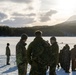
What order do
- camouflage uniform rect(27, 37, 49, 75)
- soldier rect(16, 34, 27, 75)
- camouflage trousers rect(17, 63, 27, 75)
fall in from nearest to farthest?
camouflage uniform rect(27, 37, 49, 75), soldier rect(16, 34, 27, 75), camouflage trousers rect(17, 63, 27, 75)

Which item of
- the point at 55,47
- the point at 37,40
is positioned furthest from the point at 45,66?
the point at 55,47

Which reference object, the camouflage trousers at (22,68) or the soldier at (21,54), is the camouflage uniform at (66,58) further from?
the soldier at (21,54)

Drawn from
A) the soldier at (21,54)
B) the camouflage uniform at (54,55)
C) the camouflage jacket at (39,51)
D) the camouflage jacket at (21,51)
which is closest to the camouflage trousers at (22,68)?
the soldier at (21,54)

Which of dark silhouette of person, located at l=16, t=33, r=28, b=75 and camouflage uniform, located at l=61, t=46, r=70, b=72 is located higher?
dark silhouette of person, located at l=16, t=33, r=28, b=75

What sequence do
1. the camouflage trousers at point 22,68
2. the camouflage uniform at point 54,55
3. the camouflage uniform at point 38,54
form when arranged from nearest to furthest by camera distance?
the camouflage uniform at point 38,54 < the camouflage trousers at point 22,68 < the camouflage uniform at point 54,55

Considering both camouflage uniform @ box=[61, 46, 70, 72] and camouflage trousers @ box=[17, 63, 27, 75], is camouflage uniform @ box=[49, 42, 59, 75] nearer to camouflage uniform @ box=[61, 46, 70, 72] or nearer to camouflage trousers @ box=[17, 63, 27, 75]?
camouflage trousers @ box=[17, 63, 27, 75]

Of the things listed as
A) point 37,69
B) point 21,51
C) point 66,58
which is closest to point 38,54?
point 37,69

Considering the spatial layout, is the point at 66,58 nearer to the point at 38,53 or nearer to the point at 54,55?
the point at 54,55

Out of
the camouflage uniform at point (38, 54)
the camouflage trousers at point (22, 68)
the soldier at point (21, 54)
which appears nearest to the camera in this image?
the camouflage uniform at point (38, 54)

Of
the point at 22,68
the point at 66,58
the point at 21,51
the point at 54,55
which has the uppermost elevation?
the point at 21,51

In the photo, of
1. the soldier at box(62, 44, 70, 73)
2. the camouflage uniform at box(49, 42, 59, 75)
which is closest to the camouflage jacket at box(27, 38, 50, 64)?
the camouflage uniform at box(49, 42, 59, 75)

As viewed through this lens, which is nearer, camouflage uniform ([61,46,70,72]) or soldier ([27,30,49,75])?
soldier ([27,30,49,75])

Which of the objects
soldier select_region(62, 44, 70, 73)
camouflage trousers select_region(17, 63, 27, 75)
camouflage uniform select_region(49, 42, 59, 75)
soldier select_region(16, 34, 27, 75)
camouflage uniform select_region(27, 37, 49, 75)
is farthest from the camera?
soldier select_region(62, 44, 70, 73)

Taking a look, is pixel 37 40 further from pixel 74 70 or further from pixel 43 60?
pixel 74 70
